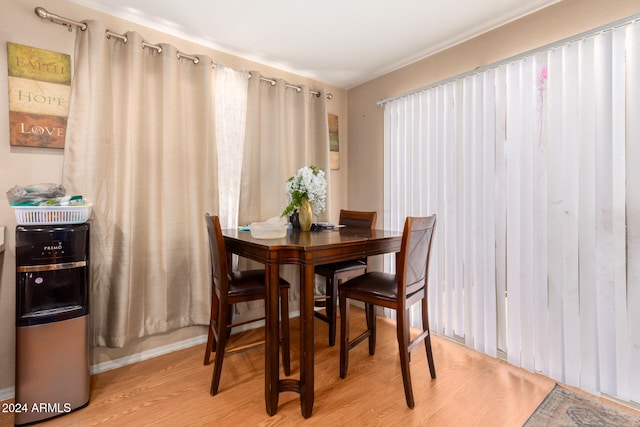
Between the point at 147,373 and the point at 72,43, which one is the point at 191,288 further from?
the point at 72,43

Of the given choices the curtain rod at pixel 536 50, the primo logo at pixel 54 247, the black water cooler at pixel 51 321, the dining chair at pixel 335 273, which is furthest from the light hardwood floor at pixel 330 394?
the curtain rod at pixel 536 50

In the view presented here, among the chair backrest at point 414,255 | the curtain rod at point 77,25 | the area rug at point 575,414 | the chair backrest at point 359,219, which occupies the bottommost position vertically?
the area rug at point 575,414

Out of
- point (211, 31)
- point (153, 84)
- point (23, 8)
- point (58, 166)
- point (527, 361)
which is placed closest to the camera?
point (23, 8)

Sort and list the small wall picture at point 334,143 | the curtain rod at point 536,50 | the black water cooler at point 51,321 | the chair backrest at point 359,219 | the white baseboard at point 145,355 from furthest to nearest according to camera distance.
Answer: the small wall picture at point 334,143, the chair backrest at point 359,219, the white baseboard at point 145,355, the curtain rod at point 536,50, the black water cooler at point 51,321

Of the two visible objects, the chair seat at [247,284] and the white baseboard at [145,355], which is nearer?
the chair seat at [247,284]

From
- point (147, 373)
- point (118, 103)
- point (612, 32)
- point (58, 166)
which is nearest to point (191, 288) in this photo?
point (147, 373)

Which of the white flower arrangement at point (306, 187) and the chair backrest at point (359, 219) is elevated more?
the white flower arrangement at point (306, 187)

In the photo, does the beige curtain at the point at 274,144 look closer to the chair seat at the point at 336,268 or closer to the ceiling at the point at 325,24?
the ceiling at the point at 325,24

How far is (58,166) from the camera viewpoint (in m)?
1.91

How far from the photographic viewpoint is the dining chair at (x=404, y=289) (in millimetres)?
1679

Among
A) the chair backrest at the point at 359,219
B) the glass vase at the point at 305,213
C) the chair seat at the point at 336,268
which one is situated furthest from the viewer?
the chair backrest at the point at 359,219

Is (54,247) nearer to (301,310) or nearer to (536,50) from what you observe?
(301,310)

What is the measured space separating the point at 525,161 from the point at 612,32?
A: 0.79 meters

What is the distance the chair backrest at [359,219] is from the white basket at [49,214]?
75.9 inches
